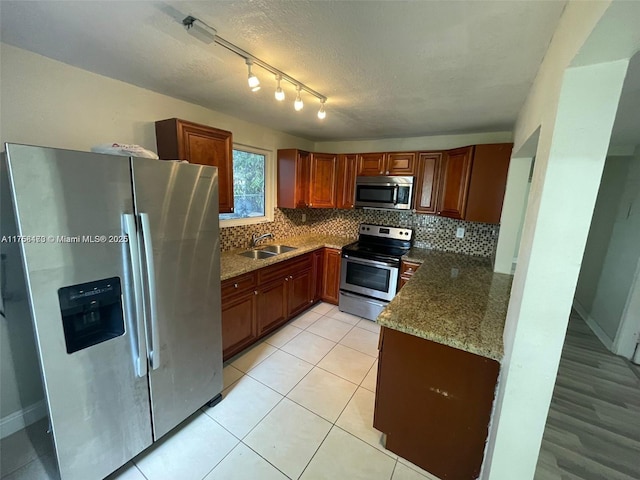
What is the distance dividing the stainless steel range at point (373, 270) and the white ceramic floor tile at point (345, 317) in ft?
0.18

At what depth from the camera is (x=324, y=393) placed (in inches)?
80.7

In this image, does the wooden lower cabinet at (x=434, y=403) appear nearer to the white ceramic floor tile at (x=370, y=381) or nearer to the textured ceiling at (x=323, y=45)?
the white ceramic floor tile at (x=370, y=381)

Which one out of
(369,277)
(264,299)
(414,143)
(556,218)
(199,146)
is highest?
(414,143)

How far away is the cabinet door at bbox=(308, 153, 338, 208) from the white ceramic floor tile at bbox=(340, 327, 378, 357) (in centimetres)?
170

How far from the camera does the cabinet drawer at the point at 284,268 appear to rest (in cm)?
257

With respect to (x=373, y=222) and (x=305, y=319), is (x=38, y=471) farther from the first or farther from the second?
(x=373, y=222)

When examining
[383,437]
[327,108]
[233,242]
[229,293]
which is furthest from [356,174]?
[383,437]

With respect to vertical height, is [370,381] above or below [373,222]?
below

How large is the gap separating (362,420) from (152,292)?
5.35 feet

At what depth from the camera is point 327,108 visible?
233 centimetres

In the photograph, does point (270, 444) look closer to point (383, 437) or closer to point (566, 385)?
point (383, 437)

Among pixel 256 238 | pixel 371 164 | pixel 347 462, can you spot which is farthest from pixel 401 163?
A: pixel 347 462

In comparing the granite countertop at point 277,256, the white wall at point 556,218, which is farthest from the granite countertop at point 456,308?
the granite countertop at point 277,256

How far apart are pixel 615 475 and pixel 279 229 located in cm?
347
